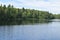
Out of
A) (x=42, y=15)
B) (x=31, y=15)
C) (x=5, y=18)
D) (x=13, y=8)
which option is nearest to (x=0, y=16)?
(x=5, y=18)

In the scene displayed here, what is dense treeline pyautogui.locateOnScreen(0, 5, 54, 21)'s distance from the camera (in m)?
73.6

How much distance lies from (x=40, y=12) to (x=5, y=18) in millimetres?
48354

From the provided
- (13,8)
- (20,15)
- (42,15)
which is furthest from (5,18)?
(42,15)

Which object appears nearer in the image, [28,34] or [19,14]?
[28,34]

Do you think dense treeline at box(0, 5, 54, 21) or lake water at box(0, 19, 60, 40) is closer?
lake water at box(0, 19, 60, 40)

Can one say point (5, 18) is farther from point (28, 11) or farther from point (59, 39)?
point (59, 39)

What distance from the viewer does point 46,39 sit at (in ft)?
70.2

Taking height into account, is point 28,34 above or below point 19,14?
above

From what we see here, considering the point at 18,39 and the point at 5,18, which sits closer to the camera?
the point at 18,39

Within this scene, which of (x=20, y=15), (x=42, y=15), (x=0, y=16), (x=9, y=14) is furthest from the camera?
(x=42, y=15)

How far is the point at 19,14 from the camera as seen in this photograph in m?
93.0

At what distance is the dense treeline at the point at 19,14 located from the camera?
73.6 metres

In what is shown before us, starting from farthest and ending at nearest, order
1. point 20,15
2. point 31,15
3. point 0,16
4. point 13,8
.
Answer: point 31,15
point 20,15
point 13,8
point 0,16

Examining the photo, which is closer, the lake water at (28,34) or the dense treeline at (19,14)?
the lake water at (28,34)
